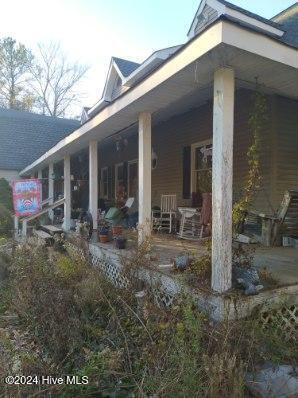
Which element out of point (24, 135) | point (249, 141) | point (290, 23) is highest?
point (290, 23)

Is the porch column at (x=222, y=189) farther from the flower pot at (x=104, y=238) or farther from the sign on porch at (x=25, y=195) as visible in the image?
the sign on porch at (x=25, y=195)

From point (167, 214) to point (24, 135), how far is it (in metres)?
15.7

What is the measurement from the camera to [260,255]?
5309mm

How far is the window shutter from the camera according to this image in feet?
29.2

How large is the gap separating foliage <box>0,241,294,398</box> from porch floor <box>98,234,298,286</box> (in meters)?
0.72

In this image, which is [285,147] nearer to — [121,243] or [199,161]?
[199,161]

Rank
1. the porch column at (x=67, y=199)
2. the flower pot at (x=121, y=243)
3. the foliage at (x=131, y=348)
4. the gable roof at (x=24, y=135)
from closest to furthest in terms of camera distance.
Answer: the foliage at (x=131, y=348), the flower pot at (x=121, y=243), the porch column at (x=67, y=199), the gable roof at (x=24, y=135)

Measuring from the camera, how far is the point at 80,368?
2992 mm

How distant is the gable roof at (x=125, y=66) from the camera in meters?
12.2

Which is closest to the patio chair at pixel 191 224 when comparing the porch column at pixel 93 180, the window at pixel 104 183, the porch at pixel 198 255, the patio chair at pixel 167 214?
the porch at pixel 198 255

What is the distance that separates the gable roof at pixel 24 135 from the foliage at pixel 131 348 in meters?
16.8

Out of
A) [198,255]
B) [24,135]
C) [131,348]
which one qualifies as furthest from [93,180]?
[24,135]

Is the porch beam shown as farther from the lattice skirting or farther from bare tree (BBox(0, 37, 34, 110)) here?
bare tree (BBox(0, 37, 34, 110))

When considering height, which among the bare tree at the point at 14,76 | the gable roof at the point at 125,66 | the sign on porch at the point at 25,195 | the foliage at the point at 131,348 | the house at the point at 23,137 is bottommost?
the foliage at the point at 131,348
